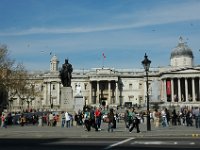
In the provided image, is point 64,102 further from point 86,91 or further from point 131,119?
point 86,91

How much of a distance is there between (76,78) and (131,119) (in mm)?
115848

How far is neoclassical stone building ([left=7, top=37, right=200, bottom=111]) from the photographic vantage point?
130m

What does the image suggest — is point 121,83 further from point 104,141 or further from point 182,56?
point 104,141

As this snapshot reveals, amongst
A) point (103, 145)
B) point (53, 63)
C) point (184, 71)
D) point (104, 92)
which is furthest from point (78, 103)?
point (53, 63)

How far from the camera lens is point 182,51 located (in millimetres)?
135500

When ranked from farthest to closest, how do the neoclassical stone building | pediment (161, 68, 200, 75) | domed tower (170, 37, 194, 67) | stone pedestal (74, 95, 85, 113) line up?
1. domed tower (170, 37, 194, 67)
2. the neoclassical stone building
3. pediment (161, 68, 200, 75)
4. stone pedestal (74, 95, 85, 113)

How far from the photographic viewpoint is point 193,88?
127 m

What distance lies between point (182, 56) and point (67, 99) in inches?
3922

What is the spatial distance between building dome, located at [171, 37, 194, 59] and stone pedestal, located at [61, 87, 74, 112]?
9862 cm

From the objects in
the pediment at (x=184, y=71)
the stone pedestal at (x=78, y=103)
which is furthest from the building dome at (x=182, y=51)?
the stone pedestal at (x=78, y=103)

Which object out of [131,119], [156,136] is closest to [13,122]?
[131,119]

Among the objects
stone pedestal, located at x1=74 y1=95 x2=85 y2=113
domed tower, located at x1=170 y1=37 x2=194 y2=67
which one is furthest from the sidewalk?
domed tower, located at x1=170 y1=37 x2=194 y2=67

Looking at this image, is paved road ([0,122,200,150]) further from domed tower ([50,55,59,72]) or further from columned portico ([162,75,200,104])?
domed tower ([50,55,59,72])

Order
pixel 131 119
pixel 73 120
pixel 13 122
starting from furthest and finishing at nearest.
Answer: pixel 13 122
pixel 73 120
pixel 131 119
